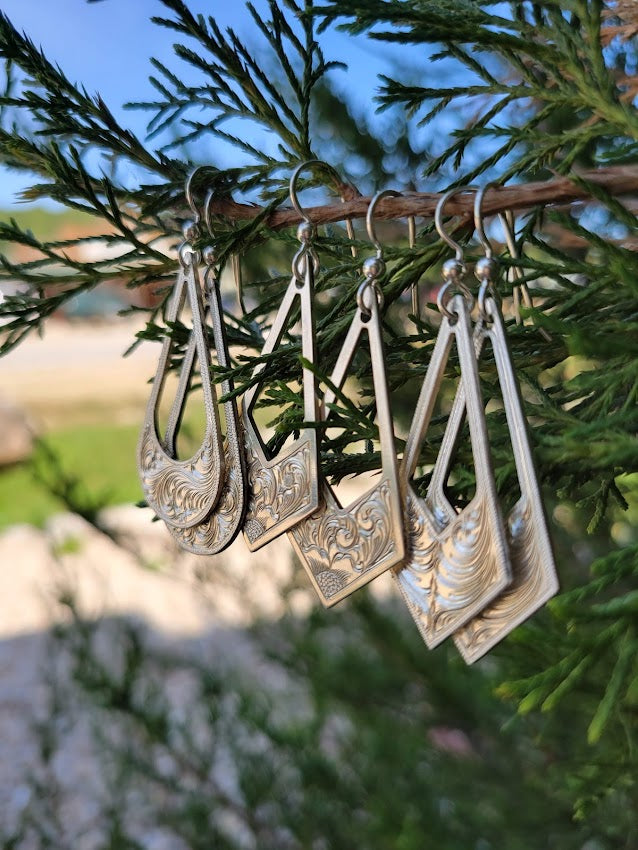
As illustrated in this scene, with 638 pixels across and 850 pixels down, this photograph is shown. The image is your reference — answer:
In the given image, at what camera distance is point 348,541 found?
446 mm

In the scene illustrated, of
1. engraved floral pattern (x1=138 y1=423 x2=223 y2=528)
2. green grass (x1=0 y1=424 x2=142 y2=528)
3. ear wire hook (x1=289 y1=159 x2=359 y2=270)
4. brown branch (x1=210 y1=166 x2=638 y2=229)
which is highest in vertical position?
green grass (x1=0 y1=424 x2=142 y2=528)

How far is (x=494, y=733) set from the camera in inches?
50.2

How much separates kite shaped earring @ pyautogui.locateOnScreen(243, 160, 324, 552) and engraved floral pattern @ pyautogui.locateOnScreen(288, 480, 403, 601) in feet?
0.04

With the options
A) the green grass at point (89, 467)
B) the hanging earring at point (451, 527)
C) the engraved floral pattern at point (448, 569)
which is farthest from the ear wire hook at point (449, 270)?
the green grass at point (89, 467)

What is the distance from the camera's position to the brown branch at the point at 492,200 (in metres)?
0.43

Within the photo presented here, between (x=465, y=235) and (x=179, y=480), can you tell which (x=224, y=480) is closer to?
(x=179, y=480)

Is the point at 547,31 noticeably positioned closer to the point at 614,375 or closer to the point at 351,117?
the point at 614,375

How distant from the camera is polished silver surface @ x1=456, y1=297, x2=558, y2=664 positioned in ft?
1.23

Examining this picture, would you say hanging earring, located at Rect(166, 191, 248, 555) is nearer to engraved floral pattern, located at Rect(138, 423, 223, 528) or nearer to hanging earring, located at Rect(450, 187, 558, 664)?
engraved floral pattern, located at Rect(138, 423, 223, 528)

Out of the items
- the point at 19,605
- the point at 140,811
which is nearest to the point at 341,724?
the point at 140,811

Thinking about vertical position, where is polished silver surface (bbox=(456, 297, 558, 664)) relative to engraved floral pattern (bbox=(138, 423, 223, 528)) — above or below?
below

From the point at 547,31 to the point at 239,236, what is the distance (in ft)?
0.68

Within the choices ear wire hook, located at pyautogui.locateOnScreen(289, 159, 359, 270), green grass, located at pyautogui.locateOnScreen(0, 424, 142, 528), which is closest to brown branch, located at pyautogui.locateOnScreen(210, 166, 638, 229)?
ear wire hook, located at pyautogui.locateOnScreen(289, 159, 359, 270)

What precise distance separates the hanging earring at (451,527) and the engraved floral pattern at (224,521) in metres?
0.11
